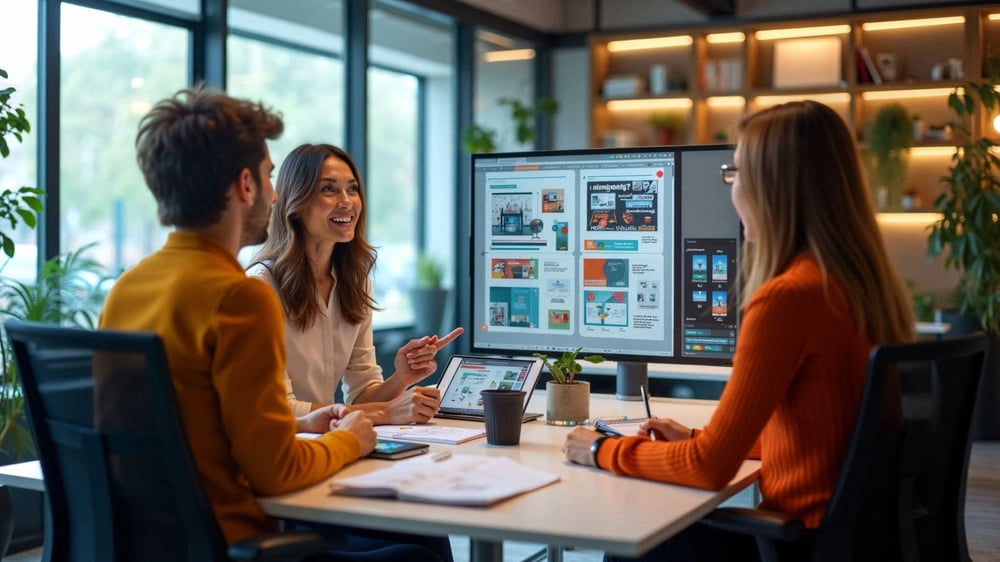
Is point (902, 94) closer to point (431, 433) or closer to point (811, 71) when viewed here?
point (811, 71)

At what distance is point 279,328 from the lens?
1578 mm

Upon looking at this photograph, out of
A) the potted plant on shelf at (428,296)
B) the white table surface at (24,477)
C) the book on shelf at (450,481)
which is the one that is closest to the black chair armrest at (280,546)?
the book on shelf at (450,481)

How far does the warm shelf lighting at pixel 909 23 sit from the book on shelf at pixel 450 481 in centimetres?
620

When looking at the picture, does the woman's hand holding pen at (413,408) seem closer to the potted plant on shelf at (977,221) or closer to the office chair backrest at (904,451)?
the office chair backrest at (904,451)

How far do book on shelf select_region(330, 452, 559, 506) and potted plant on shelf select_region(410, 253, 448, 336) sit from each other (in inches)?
205

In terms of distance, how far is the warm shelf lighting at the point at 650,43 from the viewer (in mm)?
7691

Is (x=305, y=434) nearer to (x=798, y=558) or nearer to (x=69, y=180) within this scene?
(x=798, y=558)

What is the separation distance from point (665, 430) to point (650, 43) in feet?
20.6

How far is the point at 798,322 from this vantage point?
163cm

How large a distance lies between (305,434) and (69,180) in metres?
3.07

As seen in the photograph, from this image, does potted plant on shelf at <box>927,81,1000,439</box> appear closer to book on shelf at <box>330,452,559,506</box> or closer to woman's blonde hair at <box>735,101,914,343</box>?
woman's blonde hair at <box>735,101,914,343</box>

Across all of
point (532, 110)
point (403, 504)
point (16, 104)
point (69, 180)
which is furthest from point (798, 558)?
point (532, 110)

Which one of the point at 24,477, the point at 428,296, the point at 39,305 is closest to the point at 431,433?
the point at 24,477

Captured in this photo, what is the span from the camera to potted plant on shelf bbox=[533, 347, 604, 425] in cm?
230
